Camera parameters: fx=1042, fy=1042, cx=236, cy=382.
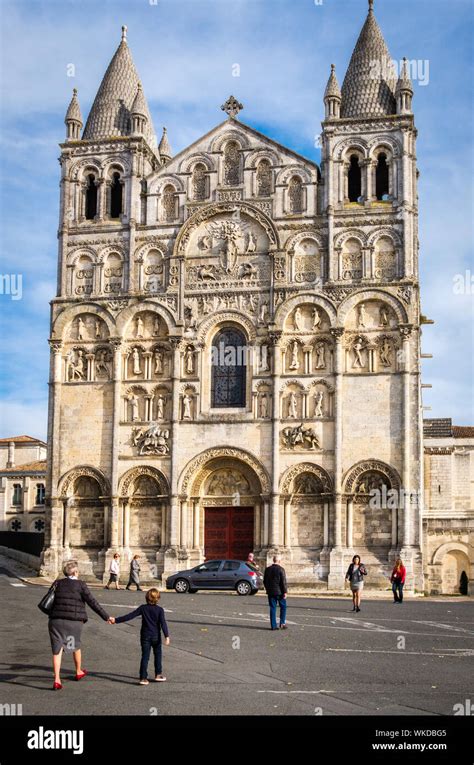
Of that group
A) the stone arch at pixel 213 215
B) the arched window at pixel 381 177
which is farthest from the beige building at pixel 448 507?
the stone arch at pixel 213 215

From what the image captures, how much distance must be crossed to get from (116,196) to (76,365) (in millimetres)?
8133

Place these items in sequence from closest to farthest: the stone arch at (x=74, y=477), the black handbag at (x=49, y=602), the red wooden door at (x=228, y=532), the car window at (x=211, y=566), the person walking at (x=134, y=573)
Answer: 1. the black handbag at (x=49, y=602)
2. the car window at (x=211, y=566)
3. the person walking at (x=134, y=573)
4. the red wooden door at (x=228, y=532)
5. the stone arch at (x=74, y=477)

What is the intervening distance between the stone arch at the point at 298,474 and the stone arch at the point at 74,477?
7808mm

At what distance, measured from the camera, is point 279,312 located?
141 ft

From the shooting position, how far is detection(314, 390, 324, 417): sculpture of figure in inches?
1656

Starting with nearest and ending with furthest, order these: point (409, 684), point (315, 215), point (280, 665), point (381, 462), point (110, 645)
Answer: point (409, 684) → point (280, 665) → point (110, 645) → point (381, 462) → point (315, 215)

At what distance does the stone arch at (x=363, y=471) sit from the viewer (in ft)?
135

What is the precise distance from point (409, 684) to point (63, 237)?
34535 millimetres

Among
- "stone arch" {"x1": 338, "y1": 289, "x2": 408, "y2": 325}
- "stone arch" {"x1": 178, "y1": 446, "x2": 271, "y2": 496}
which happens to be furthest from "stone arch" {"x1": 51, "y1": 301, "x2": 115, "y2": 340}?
"stone arch" {"x1": 338, "y1": 289, "x2": 408, "y2": 325}

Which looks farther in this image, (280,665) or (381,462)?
(381,462)

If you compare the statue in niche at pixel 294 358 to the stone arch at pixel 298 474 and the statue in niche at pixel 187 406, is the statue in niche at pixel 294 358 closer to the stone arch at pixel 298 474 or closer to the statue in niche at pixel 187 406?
the stone arch at pixel 298 474

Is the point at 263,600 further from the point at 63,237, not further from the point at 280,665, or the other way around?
the point at 63,237

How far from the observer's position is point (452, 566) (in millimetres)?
48281

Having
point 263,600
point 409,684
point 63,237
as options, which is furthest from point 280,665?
point 63,237
